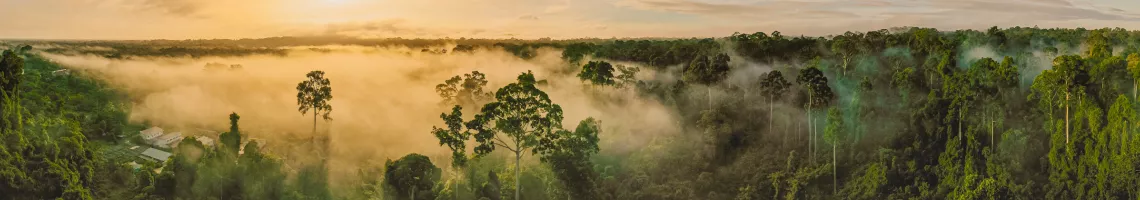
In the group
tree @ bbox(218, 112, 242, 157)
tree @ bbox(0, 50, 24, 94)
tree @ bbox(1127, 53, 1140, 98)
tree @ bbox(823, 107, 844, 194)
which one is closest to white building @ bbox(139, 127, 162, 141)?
tree @ bbox(0, 50, 24, 94)

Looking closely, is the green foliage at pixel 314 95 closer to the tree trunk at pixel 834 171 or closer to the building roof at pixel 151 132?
the building roof at pixel 151 132

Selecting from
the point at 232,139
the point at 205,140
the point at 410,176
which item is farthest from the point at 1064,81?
the point at 205,140

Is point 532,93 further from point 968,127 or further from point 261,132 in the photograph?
point 968,127

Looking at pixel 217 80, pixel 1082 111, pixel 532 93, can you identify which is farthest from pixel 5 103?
pixel 1082 111

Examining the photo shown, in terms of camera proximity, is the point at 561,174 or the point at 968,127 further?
the point at 968,127

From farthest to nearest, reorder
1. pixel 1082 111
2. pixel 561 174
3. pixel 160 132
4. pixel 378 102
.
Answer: pixel 378 102 → pixel 160 132 → pixel 1082 111 → pixel 561 174

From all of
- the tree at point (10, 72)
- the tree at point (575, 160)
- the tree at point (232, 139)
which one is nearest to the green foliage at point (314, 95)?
the tree at point (232, 139)

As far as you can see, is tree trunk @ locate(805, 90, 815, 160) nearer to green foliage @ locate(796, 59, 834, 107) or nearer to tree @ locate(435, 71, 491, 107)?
green foliage @ locate(796, 59, 834, 107)
